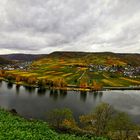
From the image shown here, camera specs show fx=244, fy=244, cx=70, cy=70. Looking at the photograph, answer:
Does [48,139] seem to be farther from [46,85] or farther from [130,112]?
[46,85]

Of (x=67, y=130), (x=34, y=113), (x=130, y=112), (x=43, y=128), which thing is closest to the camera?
(x=43, y=128)

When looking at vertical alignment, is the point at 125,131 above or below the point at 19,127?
below

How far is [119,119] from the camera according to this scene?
6800 cm

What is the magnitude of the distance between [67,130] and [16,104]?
78.4m

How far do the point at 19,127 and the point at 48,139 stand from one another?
5.21m

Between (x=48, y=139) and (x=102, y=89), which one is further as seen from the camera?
(x=102, y=89)

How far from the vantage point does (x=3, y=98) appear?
125 m

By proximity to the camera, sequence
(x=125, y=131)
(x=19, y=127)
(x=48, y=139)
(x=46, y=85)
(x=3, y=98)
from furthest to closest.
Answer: (x=46, y=85) → (x=3, y=98) → (x=125, y=131) → (x=19, y=127) → (x=48, y=139)

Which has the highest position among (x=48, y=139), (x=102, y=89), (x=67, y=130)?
(x=48, y=139)

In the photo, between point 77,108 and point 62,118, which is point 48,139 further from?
point 77,108

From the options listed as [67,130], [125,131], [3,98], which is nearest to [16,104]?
[3,98]

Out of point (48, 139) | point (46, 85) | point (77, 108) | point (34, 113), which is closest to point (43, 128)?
point (48, 139)

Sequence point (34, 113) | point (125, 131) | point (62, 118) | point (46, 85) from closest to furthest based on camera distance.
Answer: point (125, 131) → point (62, 118) → point (34, 113) → point (46, 85)

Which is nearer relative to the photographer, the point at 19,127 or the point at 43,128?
the point at 19,127
